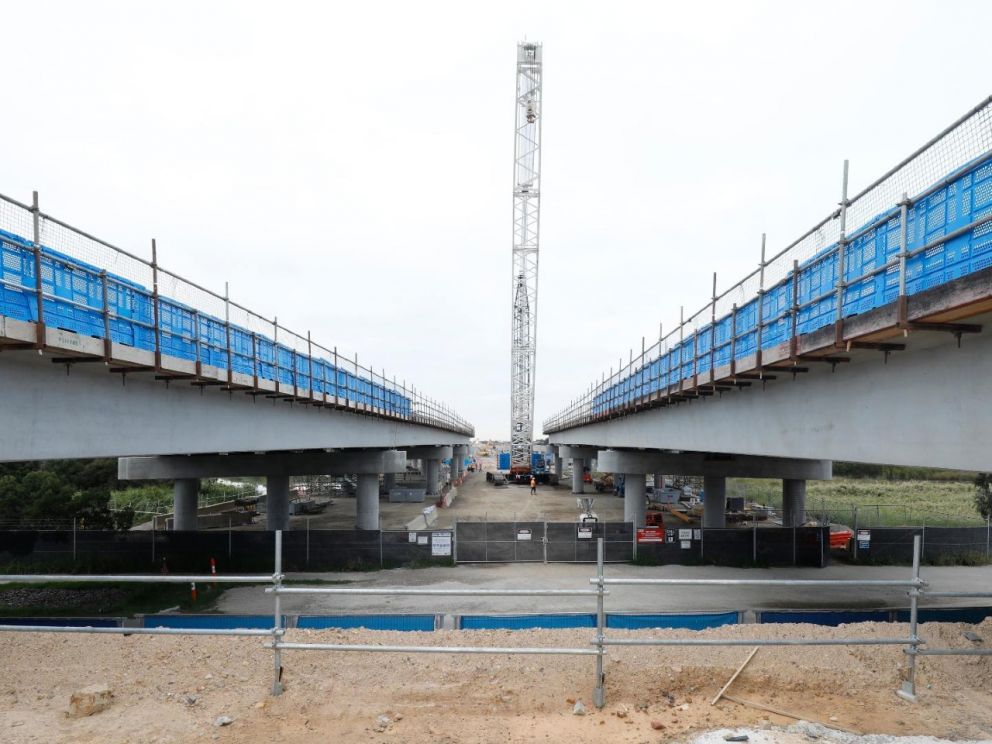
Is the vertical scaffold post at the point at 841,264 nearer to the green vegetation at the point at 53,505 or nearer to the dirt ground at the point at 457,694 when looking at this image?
the dirt ground at the point at 457,694

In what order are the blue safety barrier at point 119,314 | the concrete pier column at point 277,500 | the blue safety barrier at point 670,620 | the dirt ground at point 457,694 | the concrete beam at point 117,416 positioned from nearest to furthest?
the dirt ground at point 457,694 → the blue safety barrier at point 119,314 → the concrete beam at point 117,416 → the blue safety barrier at point 670,620 → the concrete pier column at point 277,500

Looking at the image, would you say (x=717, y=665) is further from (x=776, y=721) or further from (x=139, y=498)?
(x=139, y=498)

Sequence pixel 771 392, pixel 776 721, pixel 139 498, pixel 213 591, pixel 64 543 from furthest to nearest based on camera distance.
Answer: pixel 139 498, pixel 64 543, pixel 213 591, pixel 771 392, pixel 776 721

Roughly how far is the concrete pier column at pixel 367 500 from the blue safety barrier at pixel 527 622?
2041 centimetres

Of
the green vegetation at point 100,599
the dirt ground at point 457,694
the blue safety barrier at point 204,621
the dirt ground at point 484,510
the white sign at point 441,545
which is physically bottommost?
the dirt ground at point 484,510

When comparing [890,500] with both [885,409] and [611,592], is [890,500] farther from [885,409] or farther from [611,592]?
[885,409]

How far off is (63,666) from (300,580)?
611 inches

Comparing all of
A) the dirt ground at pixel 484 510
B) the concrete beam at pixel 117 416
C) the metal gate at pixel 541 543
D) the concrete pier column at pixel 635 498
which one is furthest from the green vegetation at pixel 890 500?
the concrete beam at pixel 117 416

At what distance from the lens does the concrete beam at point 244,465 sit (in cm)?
2744

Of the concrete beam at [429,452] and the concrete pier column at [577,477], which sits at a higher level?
the concrete beam at [429,452]

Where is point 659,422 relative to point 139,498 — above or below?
above

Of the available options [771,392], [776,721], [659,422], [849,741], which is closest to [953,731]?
[849,741]

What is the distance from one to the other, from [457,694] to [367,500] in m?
26.9

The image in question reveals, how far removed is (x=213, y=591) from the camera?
2039 centimetres
